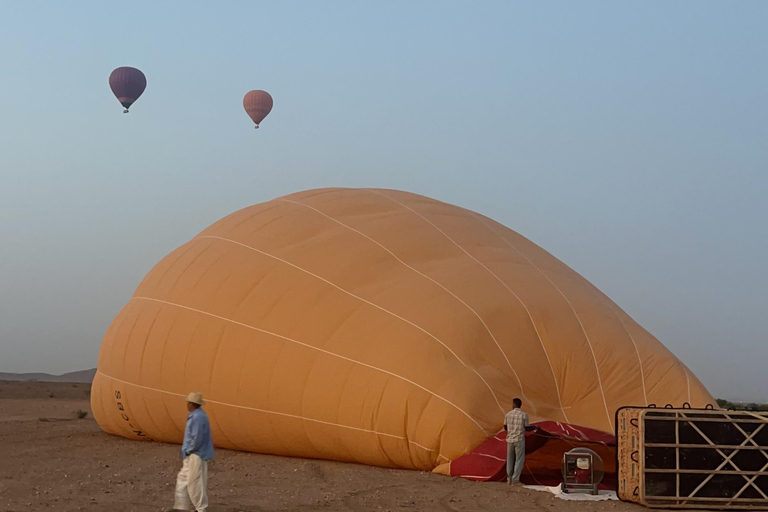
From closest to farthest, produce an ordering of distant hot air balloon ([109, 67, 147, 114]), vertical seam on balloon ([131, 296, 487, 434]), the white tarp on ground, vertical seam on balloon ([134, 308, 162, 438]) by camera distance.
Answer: the white tarp on ground → vertical seam on balloon ([131, 296, 487, 434]) → vertical seam on balloon ([134, 308, 162, 438]) → distant hot air balloon ([109, 67, 147, 114])

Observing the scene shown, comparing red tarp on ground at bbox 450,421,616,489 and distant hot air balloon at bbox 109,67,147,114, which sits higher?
distant hot air balloon at bbox 109,67,147,114

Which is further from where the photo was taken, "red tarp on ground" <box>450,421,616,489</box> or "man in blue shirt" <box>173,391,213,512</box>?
"red tarp on ground" <box>450,421,616,489</box>

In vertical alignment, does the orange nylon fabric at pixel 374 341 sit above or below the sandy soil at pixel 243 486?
above

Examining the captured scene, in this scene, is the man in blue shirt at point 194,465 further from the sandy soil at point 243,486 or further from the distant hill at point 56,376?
the distant hill at point 56,376

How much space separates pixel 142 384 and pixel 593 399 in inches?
256

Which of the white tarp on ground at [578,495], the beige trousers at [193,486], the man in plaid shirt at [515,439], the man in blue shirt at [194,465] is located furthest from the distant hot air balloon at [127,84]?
the beige trousers at [193,486]

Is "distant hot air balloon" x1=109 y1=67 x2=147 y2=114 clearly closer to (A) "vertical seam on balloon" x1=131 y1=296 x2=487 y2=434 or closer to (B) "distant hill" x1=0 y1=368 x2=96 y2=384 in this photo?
(A) "vertical seam on balloon" x1=131 y1=296 x2=487 y2=434

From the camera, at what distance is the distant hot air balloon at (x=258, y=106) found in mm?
32156

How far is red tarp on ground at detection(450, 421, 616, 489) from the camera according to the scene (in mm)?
10164

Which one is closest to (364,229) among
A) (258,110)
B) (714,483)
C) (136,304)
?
(136,304)

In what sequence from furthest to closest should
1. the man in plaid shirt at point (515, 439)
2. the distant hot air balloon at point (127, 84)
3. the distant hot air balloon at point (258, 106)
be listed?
1. the distant hot air balloon at point (258, 106)
2. the distant hot air balloon at point (127, 84)
3. the man in plaid shirt at point (515, 439)

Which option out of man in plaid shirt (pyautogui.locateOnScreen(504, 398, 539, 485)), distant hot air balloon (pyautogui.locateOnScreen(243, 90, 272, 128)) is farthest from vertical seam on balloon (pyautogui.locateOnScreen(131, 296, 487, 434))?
distant hot air balloon (pyautogui.locateOnScreen(243, 90, 272, 128))

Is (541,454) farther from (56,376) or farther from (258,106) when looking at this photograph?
(56,376)

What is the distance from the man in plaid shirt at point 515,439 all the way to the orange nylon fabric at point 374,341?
452 millimetres
